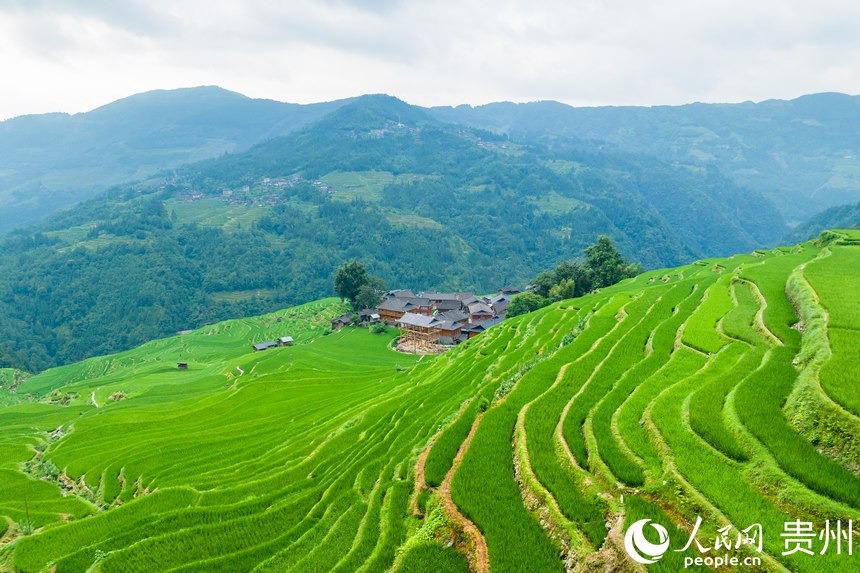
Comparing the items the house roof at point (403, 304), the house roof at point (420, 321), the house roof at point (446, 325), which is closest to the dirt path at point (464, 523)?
the house roof at point (420, 321)

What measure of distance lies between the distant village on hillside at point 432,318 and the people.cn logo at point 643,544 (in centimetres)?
6091

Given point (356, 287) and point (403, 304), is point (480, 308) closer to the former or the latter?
point (403, 304)

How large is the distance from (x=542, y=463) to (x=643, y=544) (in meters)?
3.89

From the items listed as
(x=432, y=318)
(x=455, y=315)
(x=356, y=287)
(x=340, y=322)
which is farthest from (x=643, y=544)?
(x=356, y=287)

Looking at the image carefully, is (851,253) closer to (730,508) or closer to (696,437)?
(696,437)

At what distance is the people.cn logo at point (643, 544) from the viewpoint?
9.23 metres

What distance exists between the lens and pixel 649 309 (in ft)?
96.9

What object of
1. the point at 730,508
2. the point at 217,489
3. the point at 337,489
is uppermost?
the point at 730,508

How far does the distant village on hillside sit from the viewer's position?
77562 millimetres

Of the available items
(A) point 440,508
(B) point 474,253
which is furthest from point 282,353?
(B) point 474,253

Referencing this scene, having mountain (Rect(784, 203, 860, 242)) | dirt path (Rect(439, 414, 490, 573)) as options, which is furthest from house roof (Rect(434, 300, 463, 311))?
mountain (Rect(784, 203, 860, 242))

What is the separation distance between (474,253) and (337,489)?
181134mm

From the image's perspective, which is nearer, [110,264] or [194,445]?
[194,445]

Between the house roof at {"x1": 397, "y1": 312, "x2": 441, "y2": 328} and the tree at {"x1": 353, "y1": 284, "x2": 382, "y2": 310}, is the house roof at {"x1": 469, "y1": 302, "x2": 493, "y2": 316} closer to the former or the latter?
the house roof at {"x1": 397, "y1": 312, "x2": 441, "y2": 328}
